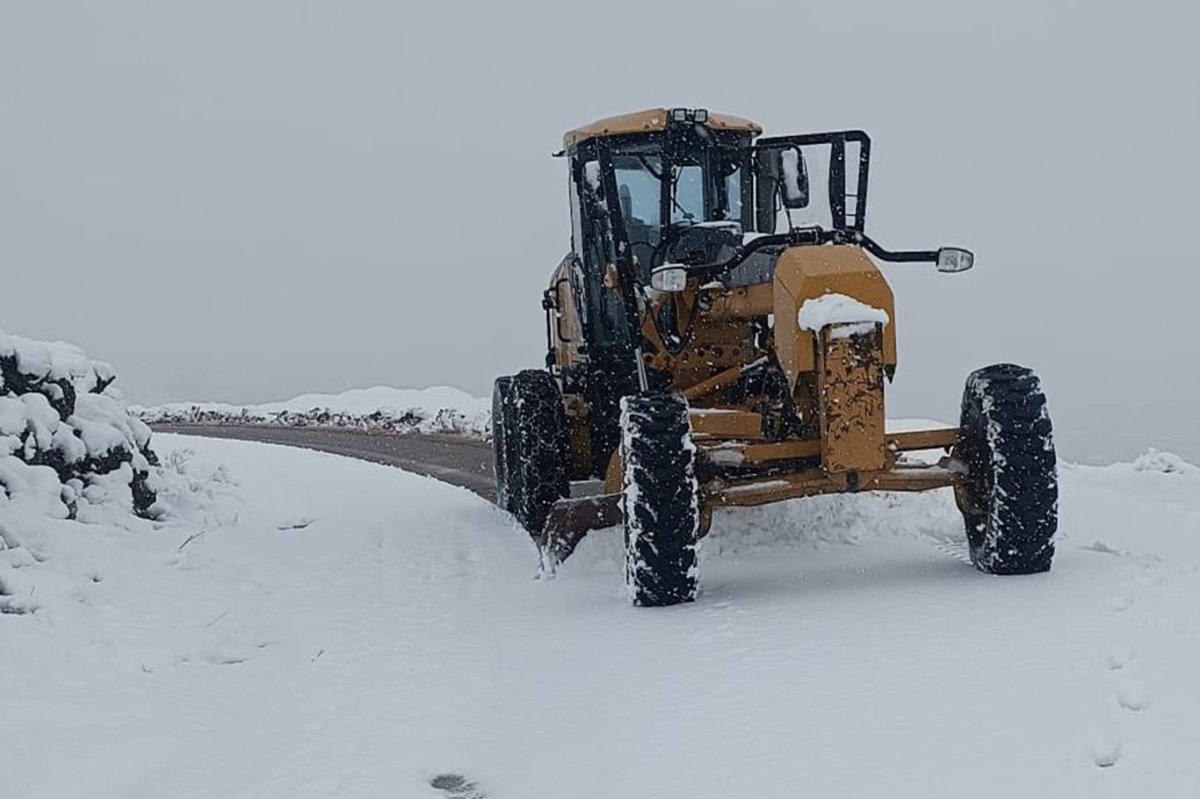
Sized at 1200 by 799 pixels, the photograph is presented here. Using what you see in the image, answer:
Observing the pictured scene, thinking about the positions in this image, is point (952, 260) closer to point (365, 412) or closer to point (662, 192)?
point (662, 192)

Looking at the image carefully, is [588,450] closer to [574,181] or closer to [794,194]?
[574,181]

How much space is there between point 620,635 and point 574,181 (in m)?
4.09

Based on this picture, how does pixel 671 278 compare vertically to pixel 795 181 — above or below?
below

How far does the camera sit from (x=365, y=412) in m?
22.4

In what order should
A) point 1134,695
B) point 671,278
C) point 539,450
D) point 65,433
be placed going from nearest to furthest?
point 1134,695
point 671,278
point 65,433
point 539,450

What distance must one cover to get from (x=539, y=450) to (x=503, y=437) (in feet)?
4.56

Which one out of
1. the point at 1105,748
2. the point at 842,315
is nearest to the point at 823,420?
the point at 842,315

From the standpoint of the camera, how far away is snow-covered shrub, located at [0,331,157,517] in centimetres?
775

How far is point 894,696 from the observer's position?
4551 millimetres

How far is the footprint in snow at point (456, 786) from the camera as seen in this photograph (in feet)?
13.9

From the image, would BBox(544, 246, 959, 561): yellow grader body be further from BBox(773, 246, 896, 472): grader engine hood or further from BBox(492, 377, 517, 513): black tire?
BBox(492, 377, 517, 513): black tire

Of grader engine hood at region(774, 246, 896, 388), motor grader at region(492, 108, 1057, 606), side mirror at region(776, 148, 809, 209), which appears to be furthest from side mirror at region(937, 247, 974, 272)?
side mirror at region(776, 148, 809, 209)

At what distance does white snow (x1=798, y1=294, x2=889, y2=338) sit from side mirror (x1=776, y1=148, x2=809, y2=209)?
1.68 meters

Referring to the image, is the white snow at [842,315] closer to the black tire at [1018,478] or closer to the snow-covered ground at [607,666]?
the black tire at [1018,478]
